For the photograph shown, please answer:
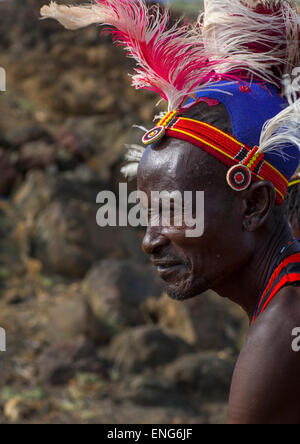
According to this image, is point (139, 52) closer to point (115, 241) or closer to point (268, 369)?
point (268, 369)

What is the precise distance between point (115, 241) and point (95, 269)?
48.3 inches

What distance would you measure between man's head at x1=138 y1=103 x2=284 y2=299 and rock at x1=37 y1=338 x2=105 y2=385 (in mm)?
3687

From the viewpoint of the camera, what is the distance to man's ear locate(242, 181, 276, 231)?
1.77 m

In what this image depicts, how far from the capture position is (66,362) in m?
5.23

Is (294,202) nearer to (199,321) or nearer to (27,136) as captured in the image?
(199,321)

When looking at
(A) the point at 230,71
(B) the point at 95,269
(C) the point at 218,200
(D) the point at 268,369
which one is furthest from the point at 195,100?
(B) the point at 95,269

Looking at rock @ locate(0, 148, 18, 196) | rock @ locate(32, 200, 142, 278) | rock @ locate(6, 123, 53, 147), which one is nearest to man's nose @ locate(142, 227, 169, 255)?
rock @ locate(32, 200, 142, 278)

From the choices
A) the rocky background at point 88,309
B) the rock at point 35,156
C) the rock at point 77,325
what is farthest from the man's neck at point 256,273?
the rock at point 35,156

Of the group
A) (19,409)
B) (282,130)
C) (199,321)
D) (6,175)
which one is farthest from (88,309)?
(282,130)

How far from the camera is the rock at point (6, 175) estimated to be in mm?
9086

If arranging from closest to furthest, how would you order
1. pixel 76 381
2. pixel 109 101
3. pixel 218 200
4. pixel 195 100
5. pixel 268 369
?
pixel 268 369, pixel 218 200, pixel 195 100, pixel 76 381, pixel 109 101

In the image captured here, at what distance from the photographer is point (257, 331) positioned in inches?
61.0

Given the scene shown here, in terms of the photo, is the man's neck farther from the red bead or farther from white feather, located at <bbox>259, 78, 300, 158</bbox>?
the red bead

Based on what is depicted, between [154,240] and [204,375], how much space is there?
3.61 meters
